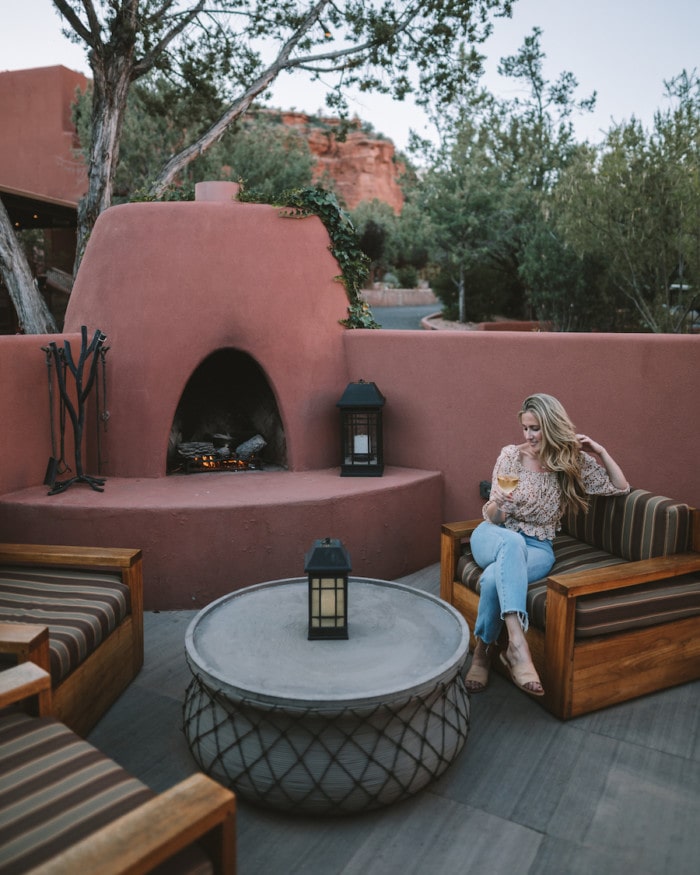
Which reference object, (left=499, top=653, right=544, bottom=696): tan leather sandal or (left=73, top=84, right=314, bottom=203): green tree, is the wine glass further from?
(left=73, top=84, right=314, bottom=203): green tree

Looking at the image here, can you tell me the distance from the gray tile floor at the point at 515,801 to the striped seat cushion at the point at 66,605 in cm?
47

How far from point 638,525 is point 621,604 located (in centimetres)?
54

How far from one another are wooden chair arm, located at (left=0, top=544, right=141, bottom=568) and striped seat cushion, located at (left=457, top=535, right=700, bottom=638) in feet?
6.65

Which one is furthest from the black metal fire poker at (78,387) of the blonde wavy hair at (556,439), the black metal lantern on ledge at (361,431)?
the blonde wavy hair at (556,439)

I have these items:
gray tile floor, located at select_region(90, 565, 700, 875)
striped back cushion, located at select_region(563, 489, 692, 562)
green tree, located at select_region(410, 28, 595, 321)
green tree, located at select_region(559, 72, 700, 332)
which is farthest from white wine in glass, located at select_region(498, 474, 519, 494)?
green tree, located at select_region(410, 28, 595, 321)

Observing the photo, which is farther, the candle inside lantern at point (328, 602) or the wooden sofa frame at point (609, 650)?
the wooden sofa frame at point (609, 650)

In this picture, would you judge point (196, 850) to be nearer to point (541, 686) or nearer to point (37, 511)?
point (541, 686)

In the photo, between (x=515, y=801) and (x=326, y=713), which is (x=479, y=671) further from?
(x=326, y=713)

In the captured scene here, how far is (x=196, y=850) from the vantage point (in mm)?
1738

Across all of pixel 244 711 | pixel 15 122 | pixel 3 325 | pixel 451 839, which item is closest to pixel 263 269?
pixel 244 711

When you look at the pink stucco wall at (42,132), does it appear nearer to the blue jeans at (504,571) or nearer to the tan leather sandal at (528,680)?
the blue jeans at (504,571)

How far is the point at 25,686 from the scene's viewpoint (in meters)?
2.13

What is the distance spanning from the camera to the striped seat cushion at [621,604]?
10.2 feet

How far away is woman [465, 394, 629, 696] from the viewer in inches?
129
